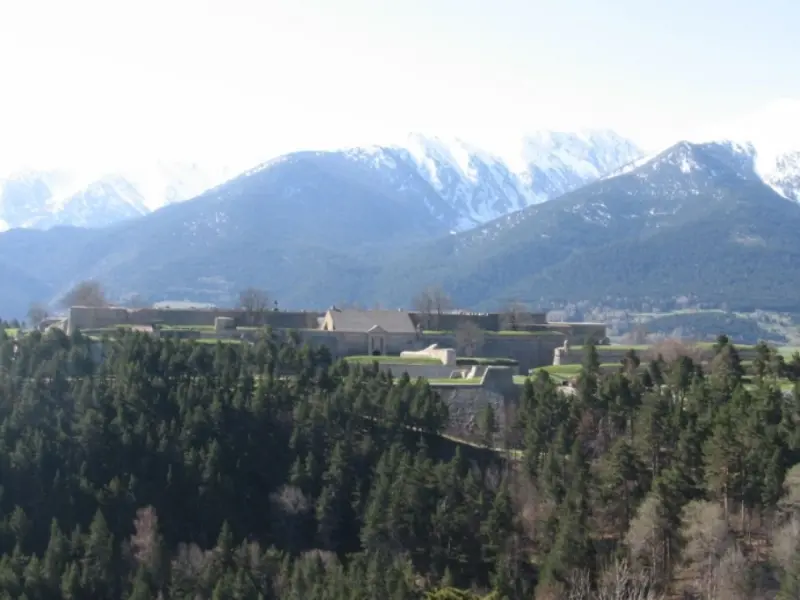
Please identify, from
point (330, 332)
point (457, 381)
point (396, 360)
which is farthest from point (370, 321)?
point (457, 381)

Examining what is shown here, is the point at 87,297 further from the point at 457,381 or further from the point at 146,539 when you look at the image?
the point at 146,539

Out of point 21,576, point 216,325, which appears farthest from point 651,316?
point 21,576

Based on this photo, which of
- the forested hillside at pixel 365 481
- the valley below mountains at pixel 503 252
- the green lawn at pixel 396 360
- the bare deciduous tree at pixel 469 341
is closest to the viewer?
the forested hillside at pixel 365 481

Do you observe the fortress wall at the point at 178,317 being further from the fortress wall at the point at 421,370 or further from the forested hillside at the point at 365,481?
the fortress wall at the point at 421,370

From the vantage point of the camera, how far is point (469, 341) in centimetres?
5691

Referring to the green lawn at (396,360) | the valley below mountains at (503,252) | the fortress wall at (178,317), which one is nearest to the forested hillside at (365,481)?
the green lawn at (396,360)

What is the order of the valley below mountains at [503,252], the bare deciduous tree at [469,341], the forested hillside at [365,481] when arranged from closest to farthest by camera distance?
the forested hillside at [365,481] → the bare deciduous tree at [469,341] → the valley below mountains at [503,252]

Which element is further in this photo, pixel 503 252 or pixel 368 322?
pixel 503 252

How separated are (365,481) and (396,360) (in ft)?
36.1

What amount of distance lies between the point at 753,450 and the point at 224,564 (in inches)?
584

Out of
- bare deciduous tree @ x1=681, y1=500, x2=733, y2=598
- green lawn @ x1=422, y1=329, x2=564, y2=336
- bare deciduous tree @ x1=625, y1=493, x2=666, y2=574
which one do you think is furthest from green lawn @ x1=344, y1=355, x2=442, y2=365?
bare deciduous tree @ x1=681, y1=500, x2=733, y2=598

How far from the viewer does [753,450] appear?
35.8 metres

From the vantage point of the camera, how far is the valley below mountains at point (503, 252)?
151 meters

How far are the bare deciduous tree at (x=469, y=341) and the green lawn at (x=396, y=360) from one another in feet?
12.0
